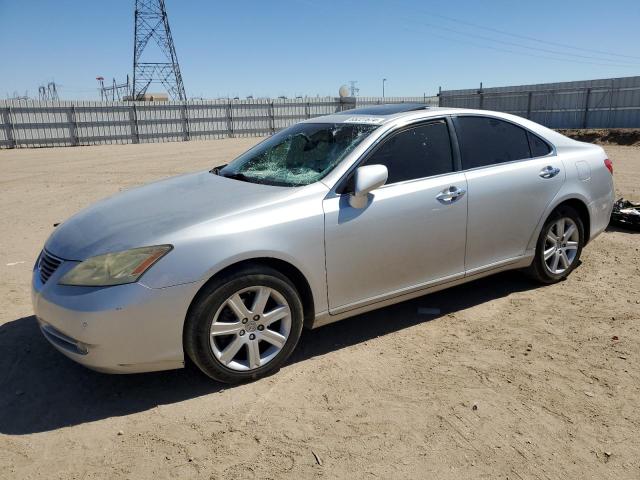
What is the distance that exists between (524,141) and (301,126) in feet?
6.31

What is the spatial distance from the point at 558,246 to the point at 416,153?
181cm

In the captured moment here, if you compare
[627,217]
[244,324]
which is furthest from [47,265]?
[627,217]

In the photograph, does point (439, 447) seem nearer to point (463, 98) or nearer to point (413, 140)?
point (413, 140)

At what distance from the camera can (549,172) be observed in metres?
4.38

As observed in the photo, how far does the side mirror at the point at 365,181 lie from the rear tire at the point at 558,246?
1895mm

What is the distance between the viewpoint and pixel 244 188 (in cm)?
357

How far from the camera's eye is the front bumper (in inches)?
109

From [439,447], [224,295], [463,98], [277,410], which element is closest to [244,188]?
[224,295]

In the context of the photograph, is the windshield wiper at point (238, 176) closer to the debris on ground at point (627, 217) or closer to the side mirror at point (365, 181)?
the side mirror at point (365, 181)

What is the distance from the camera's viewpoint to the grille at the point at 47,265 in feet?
10.2

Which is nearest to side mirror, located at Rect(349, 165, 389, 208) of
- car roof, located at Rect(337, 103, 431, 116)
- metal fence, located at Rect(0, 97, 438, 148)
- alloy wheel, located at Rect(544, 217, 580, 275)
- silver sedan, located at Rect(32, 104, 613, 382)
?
silver sedan, located at Rect(32, 104, 613, 382)

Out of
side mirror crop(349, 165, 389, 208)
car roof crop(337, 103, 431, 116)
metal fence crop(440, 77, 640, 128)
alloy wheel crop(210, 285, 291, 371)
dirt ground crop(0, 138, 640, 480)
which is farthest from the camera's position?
metal fence crop(440, 77, 640, 128)

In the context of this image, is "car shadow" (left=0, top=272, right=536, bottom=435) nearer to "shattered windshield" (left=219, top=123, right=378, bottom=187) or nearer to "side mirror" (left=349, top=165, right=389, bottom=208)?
"side mirror" (left=349, top=165, right=389, bottom=208)

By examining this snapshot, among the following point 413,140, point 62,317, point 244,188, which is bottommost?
point 62,317
